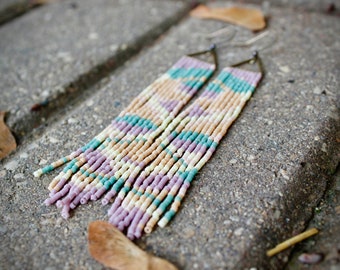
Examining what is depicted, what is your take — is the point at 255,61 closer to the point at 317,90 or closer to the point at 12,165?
the point at 317,90

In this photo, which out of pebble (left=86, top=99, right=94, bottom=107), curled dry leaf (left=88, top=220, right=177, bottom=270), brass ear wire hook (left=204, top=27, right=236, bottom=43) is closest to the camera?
curled dry leaf (left=88, top=220, right=177, bottom=270)

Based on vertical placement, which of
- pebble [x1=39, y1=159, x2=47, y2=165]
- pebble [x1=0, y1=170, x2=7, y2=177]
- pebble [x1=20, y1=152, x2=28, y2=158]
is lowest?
pebble [x1=0, y1=170, x2=7, y2=177]

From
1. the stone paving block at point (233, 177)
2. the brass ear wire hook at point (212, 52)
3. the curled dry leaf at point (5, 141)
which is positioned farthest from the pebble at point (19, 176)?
the brass ear wire hook at point (212, 52)

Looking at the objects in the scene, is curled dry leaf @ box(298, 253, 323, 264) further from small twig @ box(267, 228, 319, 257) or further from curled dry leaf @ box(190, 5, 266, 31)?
curled dry leaf @ box(190, 5, 266, 31)

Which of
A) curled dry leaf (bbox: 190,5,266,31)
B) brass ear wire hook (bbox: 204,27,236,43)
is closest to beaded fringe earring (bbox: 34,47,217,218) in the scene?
brass ear wire hook (bbox: 204,27,236,43)

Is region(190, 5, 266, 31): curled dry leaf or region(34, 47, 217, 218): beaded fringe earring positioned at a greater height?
region(190, 5, 266, 31): curled dry leaf

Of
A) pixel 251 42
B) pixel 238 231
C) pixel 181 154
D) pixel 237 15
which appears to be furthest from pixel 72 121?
pixel 237 15

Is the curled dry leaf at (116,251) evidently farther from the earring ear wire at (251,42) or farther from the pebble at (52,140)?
the earring ear wire at (251,42)
